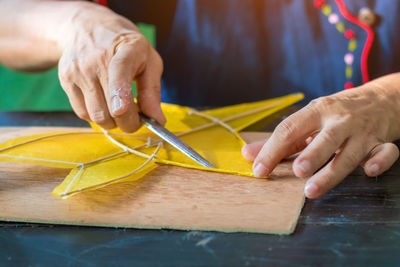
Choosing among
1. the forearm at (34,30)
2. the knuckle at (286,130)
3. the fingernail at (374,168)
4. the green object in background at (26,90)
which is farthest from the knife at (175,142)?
the green object in background at (26,90)

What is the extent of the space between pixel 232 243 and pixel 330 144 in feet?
0.76

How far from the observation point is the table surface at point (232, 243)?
1.62 feet

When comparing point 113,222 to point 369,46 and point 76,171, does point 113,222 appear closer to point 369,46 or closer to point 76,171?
point 76,171

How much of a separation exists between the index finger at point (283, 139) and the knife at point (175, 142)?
0.10m

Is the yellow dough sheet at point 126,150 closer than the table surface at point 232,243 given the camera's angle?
No

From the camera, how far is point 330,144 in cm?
64

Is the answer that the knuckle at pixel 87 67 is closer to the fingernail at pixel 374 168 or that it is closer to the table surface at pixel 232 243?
the table surface at pixel 232 243

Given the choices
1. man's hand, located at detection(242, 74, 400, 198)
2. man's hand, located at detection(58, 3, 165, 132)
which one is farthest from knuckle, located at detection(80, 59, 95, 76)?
man's hand, located at detection(242, 74, 400, 198)

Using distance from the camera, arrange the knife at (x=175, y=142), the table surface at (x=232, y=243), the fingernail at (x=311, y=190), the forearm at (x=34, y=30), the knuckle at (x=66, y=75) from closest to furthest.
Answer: the table surface at (x=232, y=243) < the fingernail at (x=311, y=190) < the knife at (x=175, y=142) < the knuckle at (x=66, y=75) < the forearm at (x=34, y=30)

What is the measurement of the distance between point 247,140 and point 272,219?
33 centimetres

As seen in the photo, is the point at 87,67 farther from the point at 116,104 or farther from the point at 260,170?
the point at 260,170

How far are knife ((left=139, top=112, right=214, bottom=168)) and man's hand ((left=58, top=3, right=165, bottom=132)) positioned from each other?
0.02m

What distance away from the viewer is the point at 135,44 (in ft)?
2.80

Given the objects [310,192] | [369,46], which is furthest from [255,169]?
[369,46]
